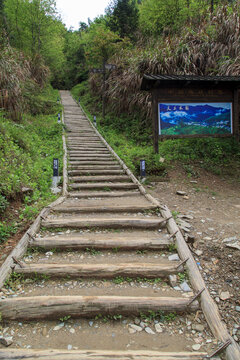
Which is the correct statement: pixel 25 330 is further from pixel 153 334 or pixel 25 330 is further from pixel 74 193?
pixel 74 193

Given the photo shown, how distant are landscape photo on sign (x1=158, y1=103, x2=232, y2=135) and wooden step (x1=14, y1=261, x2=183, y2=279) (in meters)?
5.79

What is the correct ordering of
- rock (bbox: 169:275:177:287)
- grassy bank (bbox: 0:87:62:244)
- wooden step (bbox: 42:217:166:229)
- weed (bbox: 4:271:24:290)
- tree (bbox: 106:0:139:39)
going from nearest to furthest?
weed (bbox: 4:271:24:290) → rock (bbox: 169:275:177:287) → wooden step (bbox: 42:217:166:229) → grassy bank (bbox: 0:87:62:244) → tree (bbox: 106:0:139:39)

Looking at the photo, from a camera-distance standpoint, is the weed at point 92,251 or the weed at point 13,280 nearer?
the weed at point 13,280

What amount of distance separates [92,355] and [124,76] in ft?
45.9

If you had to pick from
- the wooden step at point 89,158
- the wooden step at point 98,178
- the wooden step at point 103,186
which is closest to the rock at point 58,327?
the wooden step at point 103,186

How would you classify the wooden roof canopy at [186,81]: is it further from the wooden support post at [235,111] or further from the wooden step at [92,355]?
the wooden step at [92,355]

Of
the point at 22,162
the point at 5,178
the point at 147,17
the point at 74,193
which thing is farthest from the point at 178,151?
the point at 147,17

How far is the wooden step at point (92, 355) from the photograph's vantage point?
1.99 metres

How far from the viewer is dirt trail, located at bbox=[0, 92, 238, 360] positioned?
2.21m

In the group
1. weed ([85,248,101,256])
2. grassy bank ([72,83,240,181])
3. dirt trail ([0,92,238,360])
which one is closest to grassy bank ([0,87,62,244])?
dirt trail ([0,92,238,360])

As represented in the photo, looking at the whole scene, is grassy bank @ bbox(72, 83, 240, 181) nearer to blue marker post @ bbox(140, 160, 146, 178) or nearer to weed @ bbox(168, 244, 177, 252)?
blue marker post @ bbox(140, 160, 146, 178)

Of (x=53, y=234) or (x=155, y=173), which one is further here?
(x=155, y=173)

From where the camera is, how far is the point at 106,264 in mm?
3074

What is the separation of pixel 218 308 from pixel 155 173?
15.9ft
